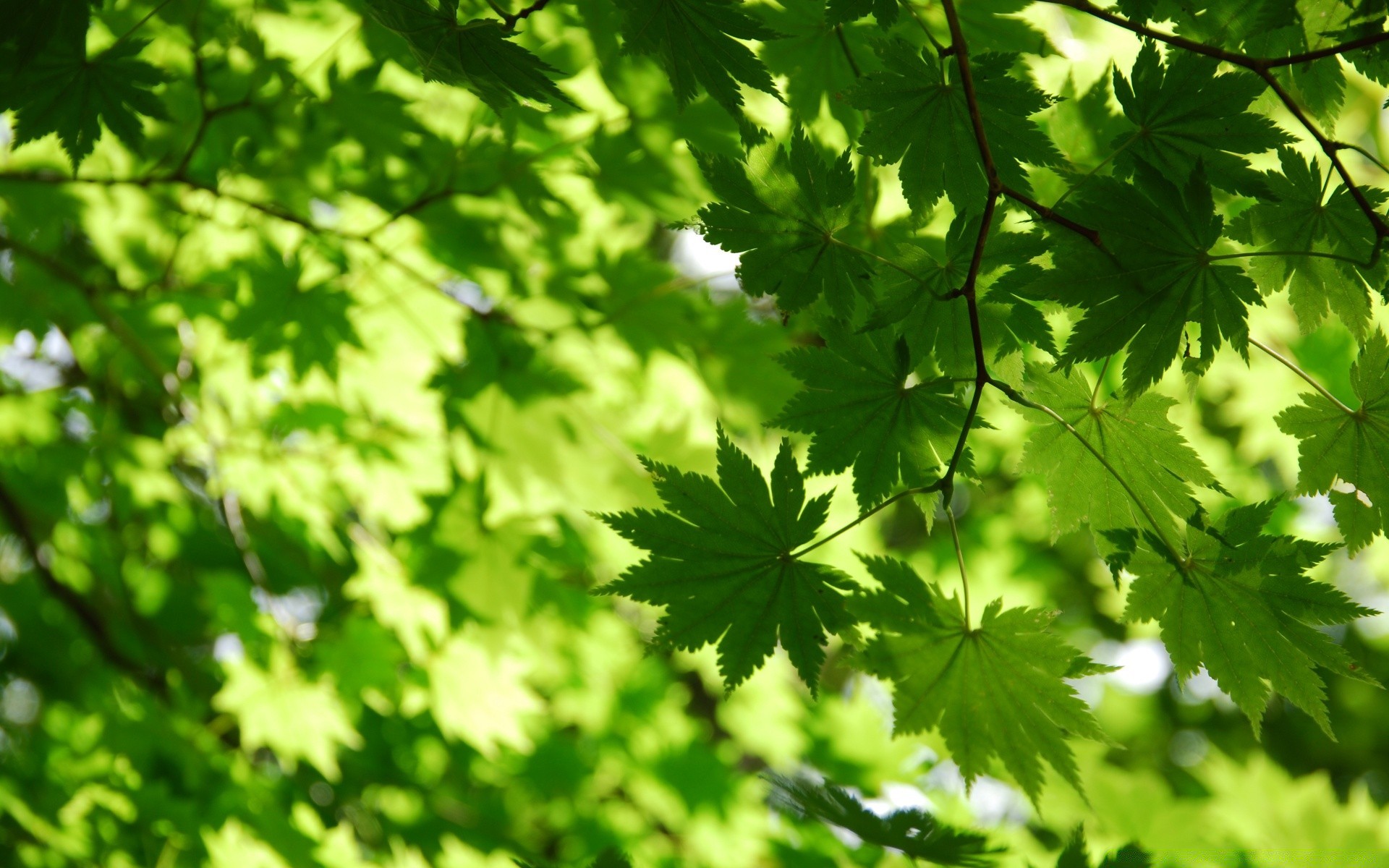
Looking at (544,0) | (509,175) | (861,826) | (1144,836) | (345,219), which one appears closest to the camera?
(544,0)

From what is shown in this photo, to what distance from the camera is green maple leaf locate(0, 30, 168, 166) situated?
135 centimetres

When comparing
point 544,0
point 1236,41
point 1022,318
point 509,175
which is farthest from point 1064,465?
point 509,175

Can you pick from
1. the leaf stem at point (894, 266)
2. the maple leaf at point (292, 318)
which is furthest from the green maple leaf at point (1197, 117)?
the maple leaf at point (292, 318)

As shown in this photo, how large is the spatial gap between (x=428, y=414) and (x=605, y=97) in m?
0.92

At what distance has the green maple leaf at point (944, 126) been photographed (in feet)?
3.27

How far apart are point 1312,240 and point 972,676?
664 mm

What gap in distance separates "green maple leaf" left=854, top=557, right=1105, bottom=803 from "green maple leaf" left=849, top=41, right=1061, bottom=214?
467 mm

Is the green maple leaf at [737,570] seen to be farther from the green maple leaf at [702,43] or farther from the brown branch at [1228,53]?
the brown branch at [1228,53]

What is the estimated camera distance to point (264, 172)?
1.91 meters

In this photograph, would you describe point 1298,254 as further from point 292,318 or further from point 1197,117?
point 292,318

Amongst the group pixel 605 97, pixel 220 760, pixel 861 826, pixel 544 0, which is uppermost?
pixel 605 97

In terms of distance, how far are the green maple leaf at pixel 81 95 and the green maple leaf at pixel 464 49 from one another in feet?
2.10

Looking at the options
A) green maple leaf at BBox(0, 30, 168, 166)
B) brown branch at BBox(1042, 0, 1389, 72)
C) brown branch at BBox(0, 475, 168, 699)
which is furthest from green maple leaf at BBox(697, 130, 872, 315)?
brown branch at BBox(0, 475, 168, 699)

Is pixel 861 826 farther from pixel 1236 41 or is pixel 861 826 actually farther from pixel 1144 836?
pixel 1144 836
